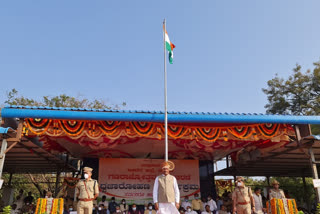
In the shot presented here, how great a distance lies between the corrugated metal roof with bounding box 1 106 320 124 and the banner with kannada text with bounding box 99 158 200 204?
6.26m

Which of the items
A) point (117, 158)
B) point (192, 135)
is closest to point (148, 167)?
point (117, 158)

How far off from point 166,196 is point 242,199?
3.13 metres

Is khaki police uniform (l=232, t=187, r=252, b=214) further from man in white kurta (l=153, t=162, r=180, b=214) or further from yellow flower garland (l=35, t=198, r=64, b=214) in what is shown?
yellow flower garland (l=35, t=198, r=64, b=214)

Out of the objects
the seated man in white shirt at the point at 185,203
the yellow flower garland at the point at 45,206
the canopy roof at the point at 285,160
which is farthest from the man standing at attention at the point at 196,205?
the yellow flower garland at the point at 45,206

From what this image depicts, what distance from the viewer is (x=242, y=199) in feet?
26.1

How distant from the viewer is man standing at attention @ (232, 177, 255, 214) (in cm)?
789

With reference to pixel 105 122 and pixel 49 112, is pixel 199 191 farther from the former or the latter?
pixel 49 112

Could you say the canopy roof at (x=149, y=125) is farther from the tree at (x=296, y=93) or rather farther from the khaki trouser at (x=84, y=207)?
the tree at (x=296, y=93)

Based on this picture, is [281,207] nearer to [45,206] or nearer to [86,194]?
[86,194]

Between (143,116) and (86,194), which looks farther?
(143,116)

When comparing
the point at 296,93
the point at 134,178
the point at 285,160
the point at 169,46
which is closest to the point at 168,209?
the point at 169,46

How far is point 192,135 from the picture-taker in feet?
30.8

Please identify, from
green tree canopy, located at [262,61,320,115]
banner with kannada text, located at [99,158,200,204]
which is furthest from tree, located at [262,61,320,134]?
banner with kannada text, located at [99,158,200,204]

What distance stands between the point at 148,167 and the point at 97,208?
10.9ft
